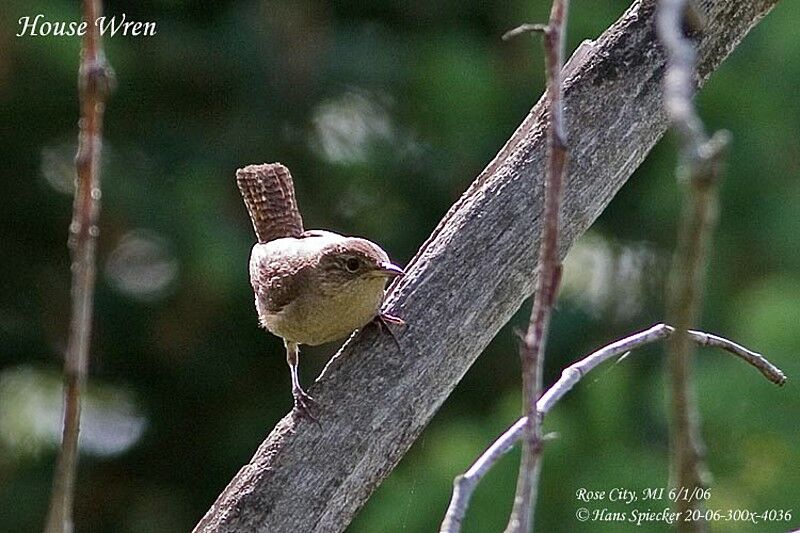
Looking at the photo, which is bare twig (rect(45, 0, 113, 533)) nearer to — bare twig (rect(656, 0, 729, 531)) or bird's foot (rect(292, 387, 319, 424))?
bare twig (rect(656, 0, 729, 531))

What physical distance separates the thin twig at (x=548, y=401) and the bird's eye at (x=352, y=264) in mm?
1052

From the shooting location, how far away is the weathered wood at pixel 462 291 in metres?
1.98

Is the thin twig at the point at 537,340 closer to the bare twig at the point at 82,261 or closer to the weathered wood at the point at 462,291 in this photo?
the bare twig at the point at 82,261

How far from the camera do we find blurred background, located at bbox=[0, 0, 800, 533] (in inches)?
192

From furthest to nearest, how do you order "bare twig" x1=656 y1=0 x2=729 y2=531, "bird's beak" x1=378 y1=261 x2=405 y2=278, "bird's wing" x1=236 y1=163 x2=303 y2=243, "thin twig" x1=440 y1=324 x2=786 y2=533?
"bird's wing" x1=236 y1=163 x2=303 y2=243 < "bird's beak" x1=378 y1=261 x2=405 y2=278 < "thin twig" x1=440 y1=324 x2=786 y2=533 < "bare twig" x1=656 y1=0 x2=729 y2=531

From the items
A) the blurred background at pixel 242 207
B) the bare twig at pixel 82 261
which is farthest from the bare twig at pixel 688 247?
the blurred background at pixel 242 207

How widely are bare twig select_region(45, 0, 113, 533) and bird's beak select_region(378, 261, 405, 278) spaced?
1642 mm

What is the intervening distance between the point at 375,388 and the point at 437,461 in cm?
207

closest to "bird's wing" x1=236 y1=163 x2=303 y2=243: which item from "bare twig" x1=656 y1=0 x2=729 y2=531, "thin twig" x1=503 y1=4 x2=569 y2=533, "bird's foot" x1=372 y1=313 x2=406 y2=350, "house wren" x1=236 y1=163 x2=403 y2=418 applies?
"house wren" x1=236 y1=163 x2=403 y2=418

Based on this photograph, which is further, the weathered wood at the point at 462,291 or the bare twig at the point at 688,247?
the weathered wood at the point at 462,291

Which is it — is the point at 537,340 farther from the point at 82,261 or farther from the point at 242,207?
the point at 242,207

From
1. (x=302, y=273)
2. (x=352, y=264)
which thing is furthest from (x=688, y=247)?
(x=302, y=273)

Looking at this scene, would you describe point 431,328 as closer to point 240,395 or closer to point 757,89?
point 757,89

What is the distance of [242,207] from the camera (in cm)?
504
